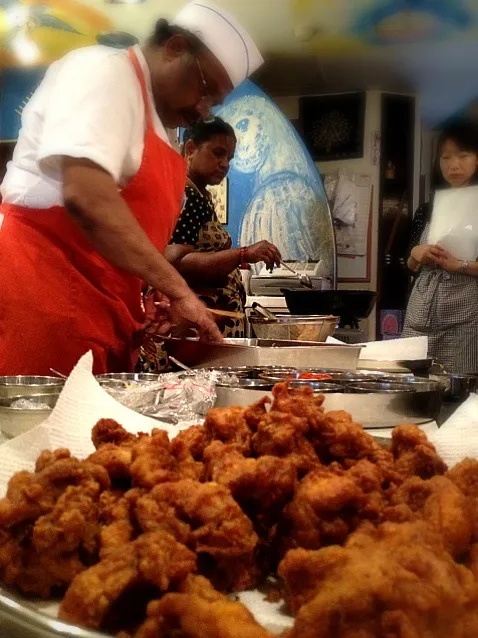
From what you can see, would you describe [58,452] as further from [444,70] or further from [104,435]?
[444,70]

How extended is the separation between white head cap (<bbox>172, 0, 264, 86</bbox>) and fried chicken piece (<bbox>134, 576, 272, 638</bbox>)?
1.97 metres

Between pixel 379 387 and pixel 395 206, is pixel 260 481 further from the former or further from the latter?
pixel 395 206

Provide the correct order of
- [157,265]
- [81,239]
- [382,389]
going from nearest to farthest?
[382,389], [157,265], [81,239]

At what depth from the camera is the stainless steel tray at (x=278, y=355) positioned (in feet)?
5.23

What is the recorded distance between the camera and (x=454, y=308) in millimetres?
3855

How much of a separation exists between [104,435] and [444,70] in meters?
6.06

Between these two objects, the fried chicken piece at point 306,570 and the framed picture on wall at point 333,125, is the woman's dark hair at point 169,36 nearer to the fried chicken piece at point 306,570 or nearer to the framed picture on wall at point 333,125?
the fried chicken piece at point 306,570

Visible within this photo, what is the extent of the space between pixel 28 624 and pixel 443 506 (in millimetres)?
359

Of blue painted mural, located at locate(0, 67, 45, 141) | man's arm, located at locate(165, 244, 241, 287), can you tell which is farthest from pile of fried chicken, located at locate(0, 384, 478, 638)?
blue painted mural, located at locate(0, 67, 45, 141)

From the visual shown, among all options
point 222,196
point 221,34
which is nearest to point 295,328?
point 221,34

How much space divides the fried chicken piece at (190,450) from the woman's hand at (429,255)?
3260 mm

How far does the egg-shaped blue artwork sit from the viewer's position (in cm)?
609

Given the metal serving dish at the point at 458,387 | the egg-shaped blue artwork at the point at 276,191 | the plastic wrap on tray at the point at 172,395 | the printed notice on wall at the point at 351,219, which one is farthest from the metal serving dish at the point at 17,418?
the printed notice on wall at the point at 351,219

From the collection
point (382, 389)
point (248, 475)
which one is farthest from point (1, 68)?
point (248, 475)
